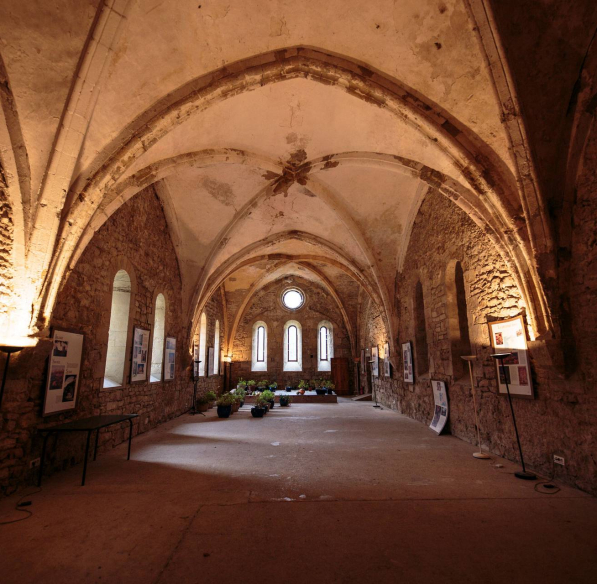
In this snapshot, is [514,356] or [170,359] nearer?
[514,356]

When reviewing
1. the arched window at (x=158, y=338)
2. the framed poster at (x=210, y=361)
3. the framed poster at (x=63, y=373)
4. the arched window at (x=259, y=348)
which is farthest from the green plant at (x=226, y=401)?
the arched window at (x=259, y=348)

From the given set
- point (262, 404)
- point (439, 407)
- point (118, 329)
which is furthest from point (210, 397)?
point (439, 407)

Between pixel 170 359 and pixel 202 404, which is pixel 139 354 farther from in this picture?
pixel 202 404

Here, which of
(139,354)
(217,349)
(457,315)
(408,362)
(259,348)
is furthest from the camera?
(259,348)

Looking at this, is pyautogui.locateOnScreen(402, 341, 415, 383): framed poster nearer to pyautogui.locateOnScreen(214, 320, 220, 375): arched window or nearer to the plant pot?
the plant pot

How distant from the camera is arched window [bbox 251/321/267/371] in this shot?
56.0 ft

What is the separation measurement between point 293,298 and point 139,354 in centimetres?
1143

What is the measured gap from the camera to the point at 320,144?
20.3 ft

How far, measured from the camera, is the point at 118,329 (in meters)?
6.29

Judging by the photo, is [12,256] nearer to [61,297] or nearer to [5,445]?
[61,297]

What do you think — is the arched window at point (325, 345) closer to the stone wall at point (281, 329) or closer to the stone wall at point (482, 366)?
the stone wall at point (281, 329)

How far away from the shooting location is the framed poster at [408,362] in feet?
27.6

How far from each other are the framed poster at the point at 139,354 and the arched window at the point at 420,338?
18.8ft

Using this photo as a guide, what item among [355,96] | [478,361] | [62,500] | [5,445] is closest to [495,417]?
[478,361]
